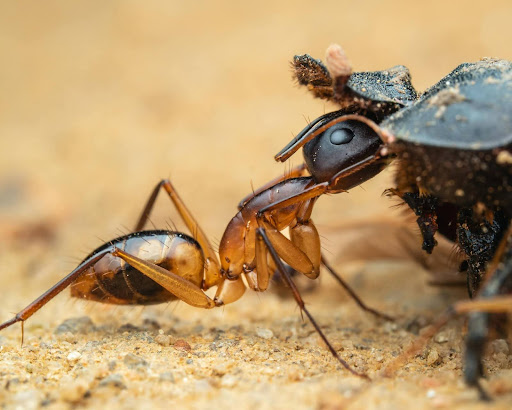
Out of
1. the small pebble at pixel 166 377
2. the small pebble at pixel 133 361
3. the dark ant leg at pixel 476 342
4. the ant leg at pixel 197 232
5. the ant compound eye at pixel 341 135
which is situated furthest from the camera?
the ant leg at pixel 197 232

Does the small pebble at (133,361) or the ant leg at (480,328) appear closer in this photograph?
the ant leg at (480,328)

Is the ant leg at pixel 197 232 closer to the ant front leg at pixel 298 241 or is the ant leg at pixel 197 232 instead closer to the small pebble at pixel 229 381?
the ant front leg at pixel 298 241

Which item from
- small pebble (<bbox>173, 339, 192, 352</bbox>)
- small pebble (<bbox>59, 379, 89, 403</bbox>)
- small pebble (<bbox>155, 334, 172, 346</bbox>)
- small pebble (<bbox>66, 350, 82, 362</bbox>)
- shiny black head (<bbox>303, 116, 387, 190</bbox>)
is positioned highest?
shiny black head (<bbox>303, 116, 387, 190</bbox>)

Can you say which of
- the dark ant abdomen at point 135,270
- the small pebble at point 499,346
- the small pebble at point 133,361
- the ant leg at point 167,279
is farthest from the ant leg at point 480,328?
the dark ant abdomen at point 135,270

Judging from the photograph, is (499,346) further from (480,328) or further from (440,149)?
(440,149)

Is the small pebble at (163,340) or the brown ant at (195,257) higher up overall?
the brown ant at (195,257)

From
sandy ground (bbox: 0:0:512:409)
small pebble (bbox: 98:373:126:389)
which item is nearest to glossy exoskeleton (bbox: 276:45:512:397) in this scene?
sandy ground (bbox: 0:0:512:409)

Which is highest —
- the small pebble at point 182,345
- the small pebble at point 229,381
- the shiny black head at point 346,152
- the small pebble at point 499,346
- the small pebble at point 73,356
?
the shiny black head at point 346,152

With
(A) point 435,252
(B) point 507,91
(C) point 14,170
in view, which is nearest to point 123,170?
(C) point 14,170

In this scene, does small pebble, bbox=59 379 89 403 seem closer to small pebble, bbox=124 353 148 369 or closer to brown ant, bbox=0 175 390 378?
small pebble, bbox=124 353 148 369
